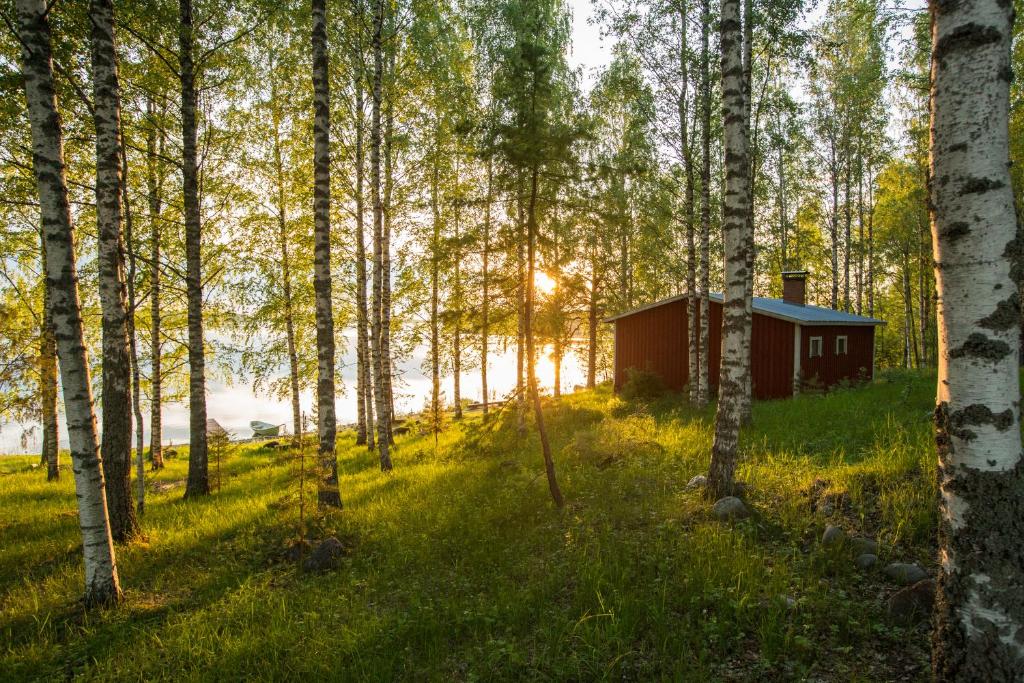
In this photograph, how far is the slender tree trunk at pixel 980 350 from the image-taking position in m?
2.87

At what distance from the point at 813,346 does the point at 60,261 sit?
2144 cm

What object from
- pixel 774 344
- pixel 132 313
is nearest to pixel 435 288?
pixel 132 313

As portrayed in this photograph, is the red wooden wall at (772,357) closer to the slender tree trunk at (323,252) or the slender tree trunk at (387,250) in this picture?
the slender tree trunk at (387,250)

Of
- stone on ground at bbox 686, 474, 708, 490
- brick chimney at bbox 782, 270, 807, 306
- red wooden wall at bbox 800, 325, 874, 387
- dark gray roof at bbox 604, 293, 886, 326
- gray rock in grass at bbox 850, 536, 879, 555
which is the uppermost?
brick chimney at bbox 782, 270, 807, 306

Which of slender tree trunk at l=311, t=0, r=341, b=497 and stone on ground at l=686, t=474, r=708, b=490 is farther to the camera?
slender tree trunk at l=311, t=0, r=341, b=497

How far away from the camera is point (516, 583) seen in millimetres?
5484

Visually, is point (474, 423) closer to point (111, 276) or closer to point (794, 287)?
point (111, 276)

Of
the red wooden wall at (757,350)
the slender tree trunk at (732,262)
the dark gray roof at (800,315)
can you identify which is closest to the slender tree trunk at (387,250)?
the slender tree trunk at (732,262)

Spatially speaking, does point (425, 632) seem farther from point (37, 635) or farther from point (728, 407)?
point (728, 407)

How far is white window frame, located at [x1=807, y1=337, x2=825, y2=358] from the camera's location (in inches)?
730

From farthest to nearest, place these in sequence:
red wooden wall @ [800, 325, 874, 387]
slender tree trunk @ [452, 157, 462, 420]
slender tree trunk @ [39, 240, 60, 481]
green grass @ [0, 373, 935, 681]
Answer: red wooden wall @ [800, 325, 874, 387], slender tree trunk @ [39, 240, 60, 481], slender tree trunk @ [452, 157, 462, 420], green grass @ [0, 373, 935, 681]

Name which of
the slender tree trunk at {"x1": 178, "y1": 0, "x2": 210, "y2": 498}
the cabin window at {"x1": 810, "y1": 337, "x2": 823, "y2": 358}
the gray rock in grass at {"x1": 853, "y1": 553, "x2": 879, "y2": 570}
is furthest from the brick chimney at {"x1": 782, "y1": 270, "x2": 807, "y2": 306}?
the slender tree trunk at {"x1": 178, "y1": 0, "x2": 210, "y2": 498}

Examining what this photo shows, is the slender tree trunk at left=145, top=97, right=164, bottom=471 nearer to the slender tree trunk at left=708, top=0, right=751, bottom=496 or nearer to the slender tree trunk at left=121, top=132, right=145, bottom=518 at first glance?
the slender tree trunk at left=121, top=132, right=145, bottom=518

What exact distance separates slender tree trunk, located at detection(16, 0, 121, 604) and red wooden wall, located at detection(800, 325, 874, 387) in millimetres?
19946
